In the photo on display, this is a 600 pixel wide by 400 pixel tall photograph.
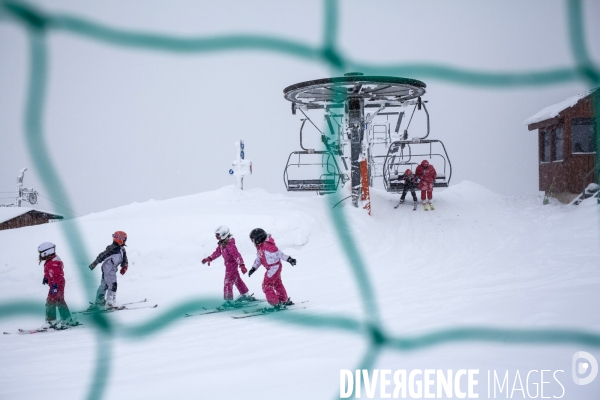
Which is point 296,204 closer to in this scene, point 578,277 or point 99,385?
point 578,277

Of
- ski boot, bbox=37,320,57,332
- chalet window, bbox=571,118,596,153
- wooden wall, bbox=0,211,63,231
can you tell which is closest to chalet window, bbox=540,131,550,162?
chalet window, bbox=571,118,596,153

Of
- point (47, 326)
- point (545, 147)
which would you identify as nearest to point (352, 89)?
point (47, 326)

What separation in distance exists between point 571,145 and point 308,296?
1077 cm

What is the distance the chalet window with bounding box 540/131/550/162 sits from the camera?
14.7 m

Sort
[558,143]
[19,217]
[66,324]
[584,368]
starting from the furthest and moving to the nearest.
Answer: [19,217]
[558,143]
[66,324]
[584,368]

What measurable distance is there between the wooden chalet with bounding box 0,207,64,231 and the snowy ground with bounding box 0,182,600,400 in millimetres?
6191

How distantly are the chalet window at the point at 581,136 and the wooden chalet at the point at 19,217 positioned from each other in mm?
15414

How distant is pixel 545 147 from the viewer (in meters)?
14.9

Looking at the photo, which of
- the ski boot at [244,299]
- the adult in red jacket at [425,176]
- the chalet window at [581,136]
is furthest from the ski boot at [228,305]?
the chalet window at [581,136]

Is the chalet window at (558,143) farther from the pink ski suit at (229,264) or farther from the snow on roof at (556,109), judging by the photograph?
the pink ski suit at (229,264)

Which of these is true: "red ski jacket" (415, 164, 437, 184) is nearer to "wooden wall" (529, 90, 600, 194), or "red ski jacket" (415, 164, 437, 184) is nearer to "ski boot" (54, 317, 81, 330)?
"wooden wall" (529, 90, 600, 194)

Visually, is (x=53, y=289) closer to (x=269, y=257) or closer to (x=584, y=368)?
(x=269, y=257)

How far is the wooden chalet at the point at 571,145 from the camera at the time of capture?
12305mm

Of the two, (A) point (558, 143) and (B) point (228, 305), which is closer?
(B) point (228, 305)
